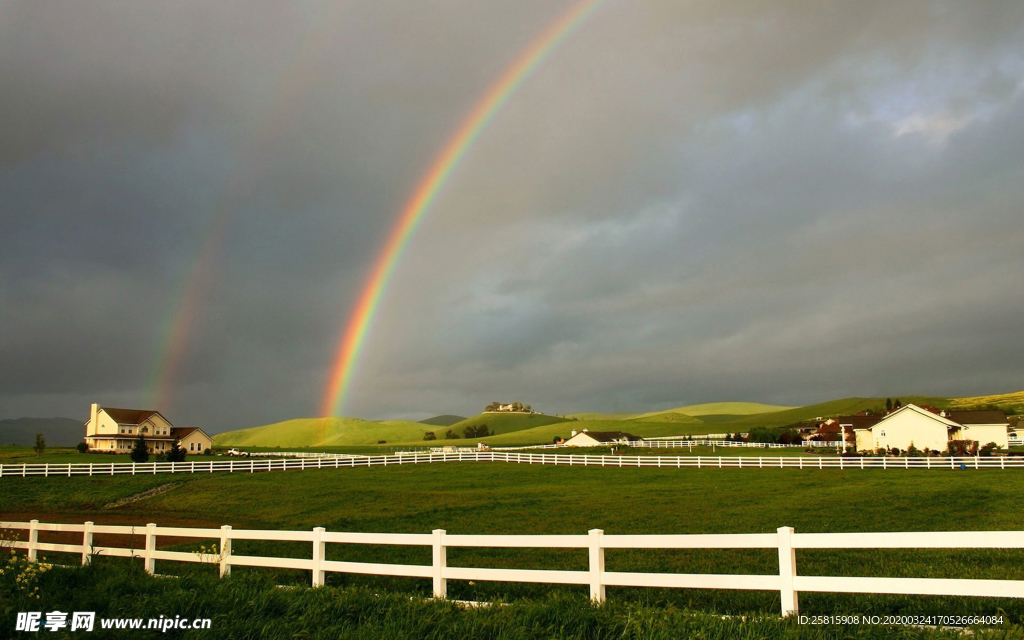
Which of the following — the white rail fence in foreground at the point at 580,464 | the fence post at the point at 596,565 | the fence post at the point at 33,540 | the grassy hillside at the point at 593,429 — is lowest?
the grassy hillside at the point at 593,429

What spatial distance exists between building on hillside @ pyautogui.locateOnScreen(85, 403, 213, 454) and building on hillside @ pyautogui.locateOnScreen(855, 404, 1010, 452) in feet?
277

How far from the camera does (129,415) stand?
95125 mm

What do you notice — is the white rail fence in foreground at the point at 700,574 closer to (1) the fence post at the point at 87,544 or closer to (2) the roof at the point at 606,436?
(1) the fence post at the point at 87,544

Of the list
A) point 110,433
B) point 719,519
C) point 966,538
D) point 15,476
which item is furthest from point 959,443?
point 110,433

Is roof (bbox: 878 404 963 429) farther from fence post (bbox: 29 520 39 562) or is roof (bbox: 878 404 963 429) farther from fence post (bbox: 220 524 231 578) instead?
fence post (bbox: 29 520 39 562)

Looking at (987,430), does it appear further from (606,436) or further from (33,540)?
(33,540)

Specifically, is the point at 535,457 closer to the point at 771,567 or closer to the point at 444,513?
the point at 444,513

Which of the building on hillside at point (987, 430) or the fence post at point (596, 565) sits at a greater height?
the fence post at point (596, 565)


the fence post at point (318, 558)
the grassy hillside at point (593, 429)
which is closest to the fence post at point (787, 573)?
the fence post at point (318, 558)

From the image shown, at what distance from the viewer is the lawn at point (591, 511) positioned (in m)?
10.3

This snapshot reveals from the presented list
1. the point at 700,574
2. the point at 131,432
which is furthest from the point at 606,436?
the point at 700,574

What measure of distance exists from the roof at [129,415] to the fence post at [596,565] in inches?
3948

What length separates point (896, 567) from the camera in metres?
10.7

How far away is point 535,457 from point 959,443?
4662 cm
